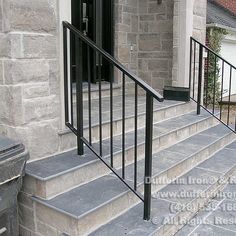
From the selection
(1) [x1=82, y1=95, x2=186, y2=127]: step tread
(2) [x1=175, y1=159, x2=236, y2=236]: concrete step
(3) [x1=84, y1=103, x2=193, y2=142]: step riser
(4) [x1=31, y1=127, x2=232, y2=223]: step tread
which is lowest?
(2) [x1=175, y1=159, x2=236, y2=236]: concrete step

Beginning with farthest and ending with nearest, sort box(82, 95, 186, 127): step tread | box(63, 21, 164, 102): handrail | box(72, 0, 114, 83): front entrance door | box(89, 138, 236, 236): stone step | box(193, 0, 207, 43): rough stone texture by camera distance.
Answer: box(193, 0, 207, 43): rough stone texture < box(72, 0, 114, 83): front entrance door < box(82, 95, 186, 127): step tread < box(89, 138, 236, 236): stone step < box(63, 21, 164, 102): handrail

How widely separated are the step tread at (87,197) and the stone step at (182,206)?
0.16 metres

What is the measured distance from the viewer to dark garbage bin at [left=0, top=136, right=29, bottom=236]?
6.76ft

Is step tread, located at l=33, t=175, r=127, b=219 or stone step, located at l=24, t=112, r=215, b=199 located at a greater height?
stone step, located at l=24, t=112, r=215, b=199

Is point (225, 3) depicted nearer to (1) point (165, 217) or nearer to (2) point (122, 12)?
(2) point (122, 12)

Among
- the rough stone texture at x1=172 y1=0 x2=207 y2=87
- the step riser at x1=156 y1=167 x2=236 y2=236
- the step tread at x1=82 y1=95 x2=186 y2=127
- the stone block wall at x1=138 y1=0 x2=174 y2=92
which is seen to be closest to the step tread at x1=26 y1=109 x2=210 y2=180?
the step tread at x1=82 y1=95 x2=186 y2=127

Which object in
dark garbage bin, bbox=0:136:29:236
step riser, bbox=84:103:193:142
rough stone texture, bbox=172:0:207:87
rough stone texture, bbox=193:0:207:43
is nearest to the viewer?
dark garbage bin, bbox=0:136:29:236

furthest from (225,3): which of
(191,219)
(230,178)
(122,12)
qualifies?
(191,219)

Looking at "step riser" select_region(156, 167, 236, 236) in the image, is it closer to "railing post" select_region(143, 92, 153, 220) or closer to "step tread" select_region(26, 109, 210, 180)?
"railing post" select_region(143, 92, 153, 220)

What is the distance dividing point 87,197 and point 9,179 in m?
0.57

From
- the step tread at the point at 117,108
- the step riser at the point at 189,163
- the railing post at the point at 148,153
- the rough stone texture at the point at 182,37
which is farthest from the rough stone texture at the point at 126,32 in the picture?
the railing post at the point at 148,153

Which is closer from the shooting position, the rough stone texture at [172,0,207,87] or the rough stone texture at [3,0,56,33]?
the rough stone texture at [3,0,56,33]

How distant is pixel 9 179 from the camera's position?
2096 millimetres

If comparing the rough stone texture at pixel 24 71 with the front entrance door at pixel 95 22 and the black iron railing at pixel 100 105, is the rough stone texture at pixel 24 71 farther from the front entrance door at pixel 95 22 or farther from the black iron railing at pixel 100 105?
the front entrance door at pixel 95 22
